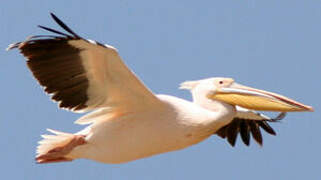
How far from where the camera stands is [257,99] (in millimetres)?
14211

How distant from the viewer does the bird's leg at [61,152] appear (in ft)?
45.4

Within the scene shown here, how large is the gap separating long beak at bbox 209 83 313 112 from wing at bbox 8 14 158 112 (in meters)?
1.00

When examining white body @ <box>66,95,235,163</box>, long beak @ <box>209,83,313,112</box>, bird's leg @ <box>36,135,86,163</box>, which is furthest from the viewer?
long beak @ <box>209,83,313,112</box>

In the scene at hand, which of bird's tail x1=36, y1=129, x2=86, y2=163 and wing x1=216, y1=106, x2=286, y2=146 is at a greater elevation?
bird's tail x1=36, y1=129, x2=86, y2=163

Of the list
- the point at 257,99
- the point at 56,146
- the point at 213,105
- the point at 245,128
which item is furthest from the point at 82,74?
the point at 245,128

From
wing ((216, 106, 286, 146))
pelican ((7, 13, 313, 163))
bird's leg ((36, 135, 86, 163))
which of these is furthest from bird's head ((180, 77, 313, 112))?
wing ((216, 106, 286, 146))

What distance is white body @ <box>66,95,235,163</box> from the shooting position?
44.6 feet

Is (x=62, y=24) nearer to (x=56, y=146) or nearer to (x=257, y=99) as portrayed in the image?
(x=56, y=146)

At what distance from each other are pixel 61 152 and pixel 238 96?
2.38 m

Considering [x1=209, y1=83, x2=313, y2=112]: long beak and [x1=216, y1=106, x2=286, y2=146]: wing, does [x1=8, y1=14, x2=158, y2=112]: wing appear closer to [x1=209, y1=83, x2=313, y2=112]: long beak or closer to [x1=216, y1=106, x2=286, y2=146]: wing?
[x1=209, y1=83, x2=313, y2=112]: long beak

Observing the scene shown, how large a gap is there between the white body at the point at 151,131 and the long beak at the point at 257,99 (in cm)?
26

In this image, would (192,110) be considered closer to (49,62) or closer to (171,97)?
(171,97)

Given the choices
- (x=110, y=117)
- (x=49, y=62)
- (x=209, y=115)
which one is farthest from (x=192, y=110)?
(x=49, y=62)

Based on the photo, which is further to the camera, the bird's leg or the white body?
the bird's leg
